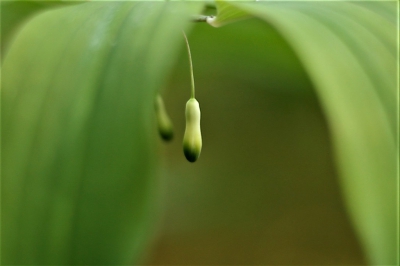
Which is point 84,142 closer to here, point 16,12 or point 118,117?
point 118,117

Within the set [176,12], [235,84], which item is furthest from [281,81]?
[176,12]

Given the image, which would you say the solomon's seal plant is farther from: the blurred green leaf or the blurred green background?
the blurred green leaf

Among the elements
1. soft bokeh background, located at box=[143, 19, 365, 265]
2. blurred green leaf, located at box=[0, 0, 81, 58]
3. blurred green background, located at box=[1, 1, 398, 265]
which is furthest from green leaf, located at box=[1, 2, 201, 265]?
soft bokeh background, located at box=[143, 19, 365, 265]

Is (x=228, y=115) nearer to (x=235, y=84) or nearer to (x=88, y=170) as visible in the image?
(x=235, y=84)

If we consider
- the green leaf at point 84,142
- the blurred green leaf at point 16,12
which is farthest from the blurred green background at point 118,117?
the blurred green leaf at point 16,12

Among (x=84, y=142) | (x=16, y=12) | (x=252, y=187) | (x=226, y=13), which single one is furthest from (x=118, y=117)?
(x=252, y=187)

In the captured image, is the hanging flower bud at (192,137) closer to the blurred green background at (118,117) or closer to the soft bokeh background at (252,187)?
the blurred green background at (118,117)

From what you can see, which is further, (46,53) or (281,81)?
(281,81)
